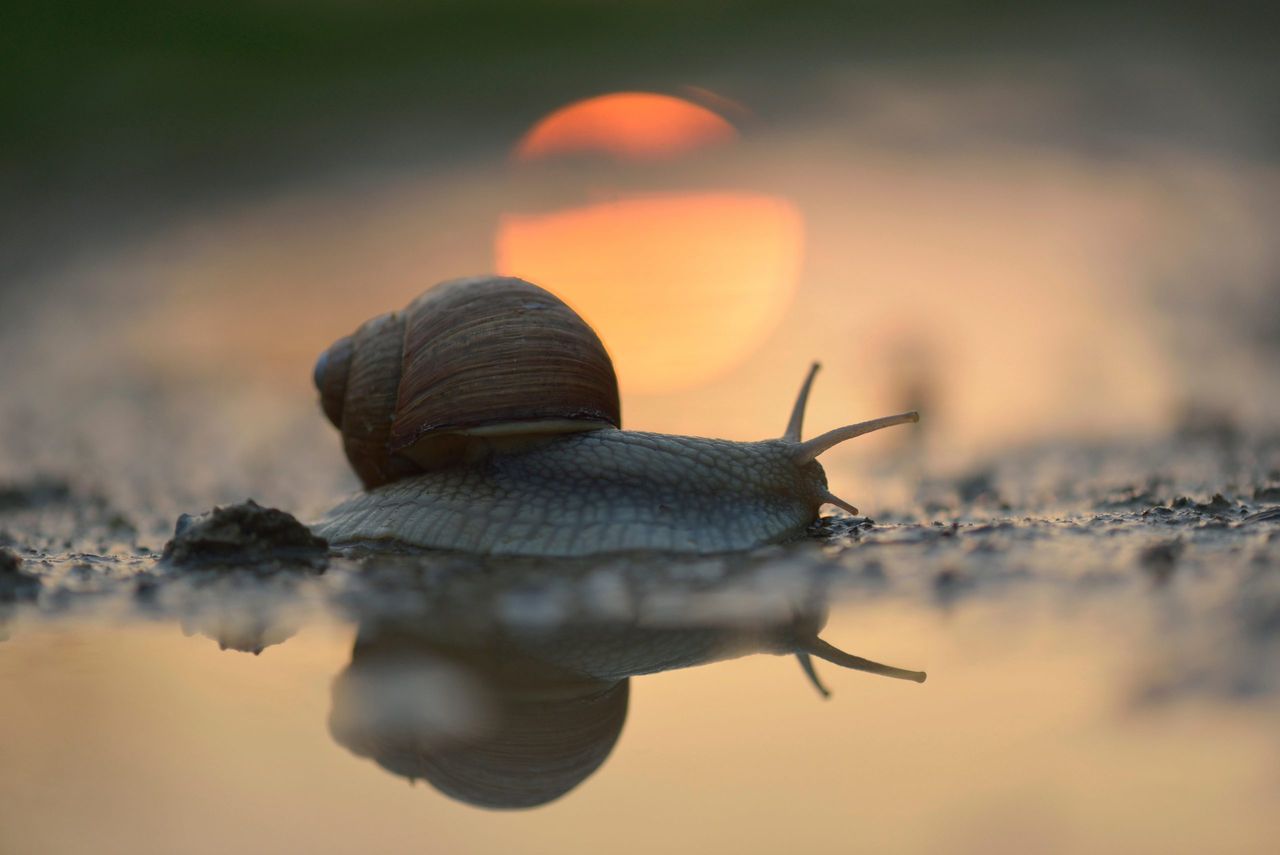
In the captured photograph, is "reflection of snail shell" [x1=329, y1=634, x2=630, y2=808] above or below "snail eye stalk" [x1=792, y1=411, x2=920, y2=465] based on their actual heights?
below

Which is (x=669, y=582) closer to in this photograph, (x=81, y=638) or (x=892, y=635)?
(x=892, y=635)

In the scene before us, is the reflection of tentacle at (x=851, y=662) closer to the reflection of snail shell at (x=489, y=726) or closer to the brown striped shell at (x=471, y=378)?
the reflection of snail shell at (x=489, y=726)

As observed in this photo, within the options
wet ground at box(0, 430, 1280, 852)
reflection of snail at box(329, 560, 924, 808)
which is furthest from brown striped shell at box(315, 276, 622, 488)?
reflection of snail at box(329, 560, 924, 808)

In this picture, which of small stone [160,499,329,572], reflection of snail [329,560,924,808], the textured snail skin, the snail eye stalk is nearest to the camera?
reflection of snail [329,560,924,808]

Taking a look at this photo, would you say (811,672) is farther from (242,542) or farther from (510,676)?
(242,542)

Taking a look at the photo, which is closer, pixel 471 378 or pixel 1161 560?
pixel 1161 560

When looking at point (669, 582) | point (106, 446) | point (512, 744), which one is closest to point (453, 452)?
point (669, 582)

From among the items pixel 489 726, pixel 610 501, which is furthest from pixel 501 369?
pixel 489 726

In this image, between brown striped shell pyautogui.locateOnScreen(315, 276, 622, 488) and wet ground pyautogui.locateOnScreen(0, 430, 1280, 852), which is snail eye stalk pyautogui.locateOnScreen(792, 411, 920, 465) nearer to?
wet ground pyautogui.locateOnScreen(0, 430, 1280, 852)
